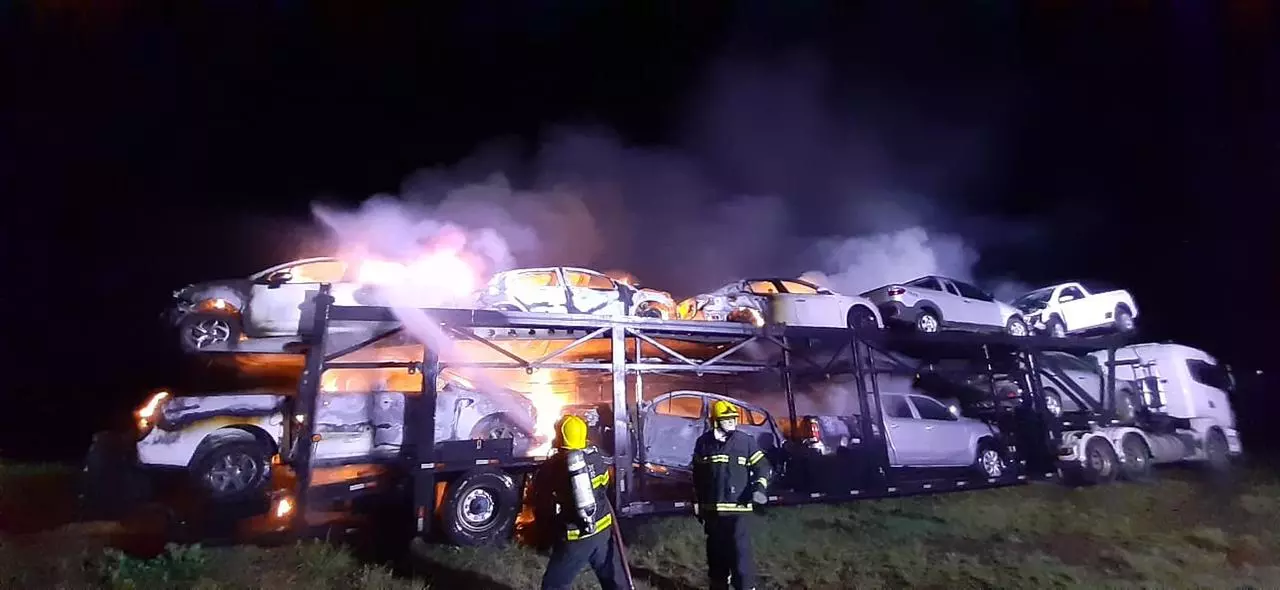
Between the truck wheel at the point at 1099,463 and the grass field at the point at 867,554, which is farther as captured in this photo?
the truck wheel at the point at 1099,463

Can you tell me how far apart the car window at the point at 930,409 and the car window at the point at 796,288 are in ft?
8.02

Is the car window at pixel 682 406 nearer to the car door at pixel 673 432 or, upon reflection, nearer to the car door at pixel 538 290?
the car door at pixel 673 432

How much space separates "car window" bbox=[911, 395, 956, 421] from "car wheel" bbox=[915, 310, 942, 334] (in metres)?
1.80

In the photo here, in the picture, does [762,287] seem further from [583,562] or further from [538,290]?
[583,562]

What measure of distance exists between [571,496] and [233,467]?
225 inches

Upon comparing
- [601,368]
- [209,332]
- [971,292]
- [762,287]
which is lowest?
[601,368]

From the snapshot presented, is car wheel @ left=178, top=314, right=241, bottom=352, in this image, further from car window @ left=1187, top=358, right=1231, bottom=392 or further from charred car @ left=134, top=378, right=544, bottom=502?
car window @ left=1187, top=358, right=1231, bottom=392

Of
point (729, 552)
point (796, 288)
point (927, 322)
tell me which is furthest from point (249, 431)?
point (927, 322)

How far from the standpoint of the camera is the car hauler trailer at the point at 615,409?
726 centimetres

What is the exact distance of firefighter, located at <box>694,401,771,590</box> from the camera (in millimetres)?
5074

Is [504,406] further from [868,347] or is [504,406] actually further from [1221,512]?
[1221,512]

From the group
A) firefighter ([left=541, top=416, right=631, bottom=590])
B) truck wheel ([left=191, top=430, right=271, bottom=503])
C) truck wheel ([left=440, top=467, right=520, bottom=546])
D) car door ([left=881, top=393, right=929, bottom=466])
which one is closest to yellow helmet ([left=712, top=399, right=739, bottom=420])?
firefighter ([left=541, top=416, right=631, bottom=590])

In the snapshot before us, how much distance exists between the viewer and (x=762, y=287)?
1120cm

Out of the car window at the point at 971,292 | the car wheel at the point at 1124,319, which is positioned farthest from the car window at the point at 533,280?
the car wheel at the point at 1124,319
